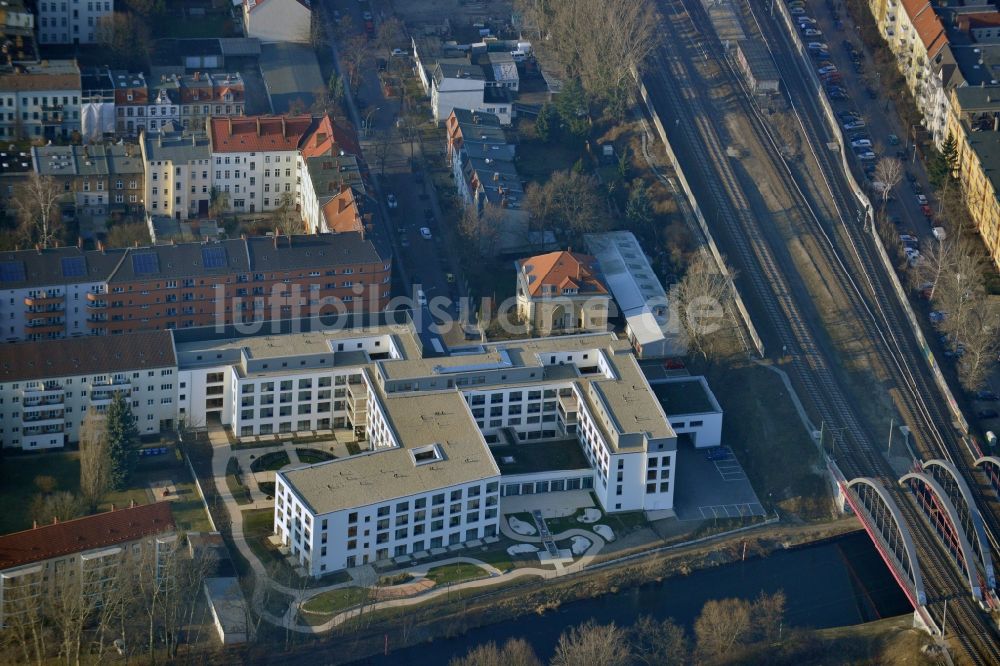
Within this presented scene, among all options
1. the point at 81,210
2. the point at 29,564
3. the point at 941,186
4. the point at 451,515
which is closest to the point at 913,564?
the point at 451,515

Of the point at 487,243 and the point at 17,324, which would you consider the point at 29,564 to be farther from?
the point at 487,243

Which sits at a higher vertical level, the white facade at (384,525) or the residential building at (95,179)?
the residential building at (95,179)

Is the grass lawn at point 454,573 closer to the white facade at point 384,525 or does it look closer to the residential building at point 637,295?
the white facade at point 384,525

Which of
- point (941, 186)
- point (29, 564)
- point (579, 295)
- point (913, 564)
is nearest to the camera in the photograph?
point (29, 564)

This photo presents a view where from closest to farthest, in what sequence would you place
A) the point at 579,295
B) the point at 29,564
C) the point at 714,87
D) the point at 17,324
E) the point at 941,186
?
the point at 29,564 < the point at 17,324 < the point at 579,295 < the point at 941,186 < the point at 714,87

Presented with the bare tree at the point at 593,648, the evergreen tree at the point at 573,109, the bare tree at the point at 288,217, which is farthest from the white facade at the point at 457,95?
the bare tree at the point at 593,648

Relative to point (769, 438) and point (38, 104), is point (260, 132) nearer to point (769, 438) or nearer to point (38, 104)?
point (38, 104)

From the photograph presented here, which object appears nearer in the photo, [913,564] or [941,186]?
[913,564]
